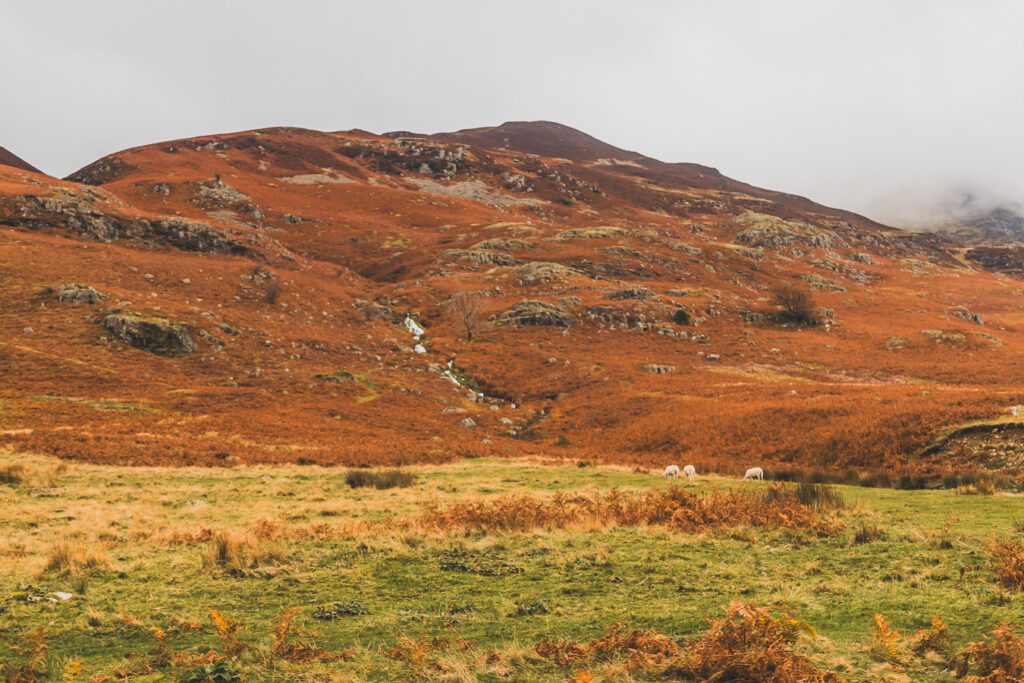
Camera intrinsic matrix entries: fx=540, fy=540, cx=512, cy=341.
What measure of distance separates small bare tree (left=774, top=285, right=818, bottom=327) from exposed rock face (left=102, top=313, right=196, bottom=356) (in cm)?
7275

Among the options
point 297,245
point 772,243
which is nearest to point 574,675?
point 297,245

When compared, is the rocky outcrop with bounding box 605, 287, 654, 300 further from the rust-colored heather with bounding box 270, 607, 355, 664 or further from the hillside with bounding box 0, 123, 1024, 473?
the rust-colored heather with bounding box 270, 607, 355, 664

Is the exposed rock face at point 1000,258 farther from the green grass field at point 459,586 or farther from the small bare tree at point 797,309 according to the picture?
the green grass field at point 459,586

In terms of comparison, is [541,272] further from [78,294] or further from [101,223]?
[101,223]

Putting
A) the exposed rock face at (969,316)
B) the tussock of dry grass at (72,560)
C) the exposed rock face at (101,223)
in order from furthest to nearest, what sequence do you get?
the exposed rock face at (969,316)
the exposed rock face at (101,223)
the tussock of dry grass at (72,560)

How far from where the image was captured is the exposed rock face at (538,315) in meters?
67.7

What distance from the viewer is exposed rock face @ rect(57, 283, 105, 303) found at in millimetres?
45500

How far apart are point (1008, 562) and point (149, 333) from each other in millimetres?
50525

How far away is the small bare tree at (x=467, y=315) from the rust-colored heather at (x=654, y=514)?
47.1m

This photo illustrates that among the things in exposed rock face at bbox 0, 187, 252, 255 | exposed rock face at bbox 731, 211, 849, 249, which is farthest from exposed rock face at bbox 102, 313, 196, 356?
exposed rock face at bbox 731, 211, 849, 249

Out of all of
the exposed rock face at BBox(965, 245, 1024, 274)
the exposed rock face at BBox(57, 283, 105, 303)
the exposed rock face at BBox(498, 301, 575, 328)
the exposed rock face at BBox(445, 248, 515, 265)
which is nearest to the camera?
the exposed rock face at BBox(57, 283, 105, 303)

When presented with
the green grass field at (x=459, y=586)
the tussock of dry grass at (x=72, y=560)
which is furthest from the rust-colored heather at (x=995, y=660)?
the tussock of dry grass at (x=72, y=560)

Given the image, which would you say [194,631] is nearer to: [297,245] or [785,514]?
[785,514]

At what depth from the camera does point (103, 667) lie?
696 centimetres
